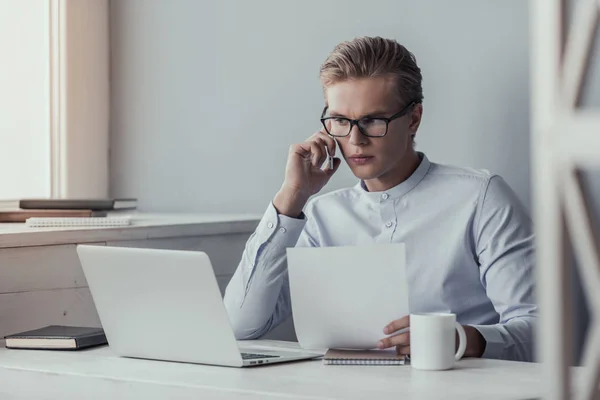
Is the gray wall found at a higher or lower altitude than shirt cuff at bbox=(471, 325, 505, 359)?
higher

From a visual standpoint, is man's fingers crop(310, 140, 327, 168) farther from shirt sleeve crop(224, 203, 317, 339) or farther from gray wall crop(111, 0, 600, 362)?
gray wall crop(111, 0, 600, 362)

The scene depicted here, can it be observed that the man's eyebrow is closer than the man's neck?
Yes

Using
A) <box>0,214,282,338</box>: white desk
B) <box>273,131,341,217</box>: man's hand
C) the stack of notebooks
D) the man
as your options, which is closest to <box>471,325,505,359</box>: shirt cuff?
the man

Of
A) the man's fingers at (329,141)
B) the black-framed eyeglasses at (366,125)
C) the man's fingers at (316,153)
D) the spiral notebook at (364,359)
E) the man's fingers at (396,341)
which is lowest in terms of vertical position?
the spiral notebook at (364,359)

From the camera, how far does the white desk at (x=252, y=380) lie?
141 cm

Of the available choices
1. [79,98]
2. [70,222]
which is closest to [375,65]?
[70,222]

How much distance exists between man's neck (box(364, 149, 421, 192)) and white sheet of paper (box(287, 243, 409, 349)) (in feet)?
1.62

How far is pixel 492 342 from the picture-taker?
182 centimetres

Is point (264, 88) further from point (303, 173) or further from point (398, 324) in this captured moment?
point (398, 324)

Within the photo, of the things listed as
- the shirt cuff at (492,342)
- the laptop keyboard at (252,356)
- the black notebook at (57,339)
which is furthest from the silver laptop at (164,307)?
the shirt cuff at (492,342)

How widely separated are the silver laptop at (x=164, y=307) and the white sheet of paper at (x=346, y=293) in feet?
0.22

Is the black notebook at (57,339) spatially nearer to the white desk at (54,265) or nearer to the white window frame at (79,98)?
the white desk at (54,265)

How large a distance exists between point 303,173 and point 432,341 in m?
0.72

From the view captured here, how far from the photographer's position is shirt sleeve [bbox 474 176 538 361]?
6.22 feet
